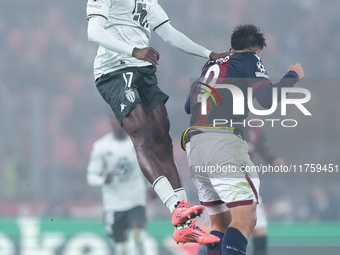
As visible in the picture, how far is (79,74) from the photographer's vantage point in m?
6.11

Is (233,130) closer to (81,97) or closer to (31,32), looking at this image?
(81,97)

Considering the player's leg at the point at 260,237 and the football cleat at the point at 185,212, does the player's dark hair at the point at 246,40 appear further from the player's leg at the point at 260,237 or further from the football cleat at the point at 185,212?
the player's leg at the point at 260,237

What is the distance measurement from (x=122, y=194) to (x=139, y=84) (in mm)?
2162

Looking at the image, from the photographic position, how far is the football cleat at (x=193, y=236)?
3416 millimetres

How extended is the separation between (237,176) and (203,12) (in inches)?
99.7

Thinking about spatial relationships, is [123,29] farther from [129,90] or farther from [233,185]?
[233,185]

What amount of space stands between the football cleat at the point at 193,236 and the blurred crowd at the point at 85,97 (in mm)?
2469

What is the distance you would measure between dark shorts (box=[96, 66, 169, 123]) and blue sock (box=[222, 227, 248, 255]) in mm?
852

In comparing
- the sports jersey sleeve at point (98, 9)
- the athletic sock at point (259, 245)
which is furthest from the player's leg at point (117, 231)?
the sports jersey sleeve at point (98, 9)

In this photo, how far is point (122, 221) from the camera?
5852 millimetres

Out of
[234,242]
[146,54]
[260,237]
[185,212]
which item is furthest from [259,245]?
[146,54]

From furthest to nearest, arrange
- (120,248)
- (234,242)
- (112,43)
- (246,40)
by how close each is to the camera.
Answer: (120,248)
(246,40)
(234,242)
(112,43)

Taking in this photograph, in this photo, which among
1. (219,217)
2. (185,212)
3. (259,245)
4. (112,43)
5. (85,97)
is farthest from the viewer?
(85,97)

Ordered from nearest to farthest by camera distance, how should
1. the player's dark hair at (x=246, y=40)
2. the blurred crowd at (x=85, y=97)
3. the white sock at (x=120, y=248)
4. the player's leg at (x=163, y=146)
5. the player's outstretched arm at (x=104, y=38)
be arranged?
the player's outstretched arm at (x=104, y=38) → the player's leg at (x=163, y=146) → the player's dark hair at (x=246, y=40) → the white sock at (x=120, y=248) → the blurred crowd at (x=85, y=97)
